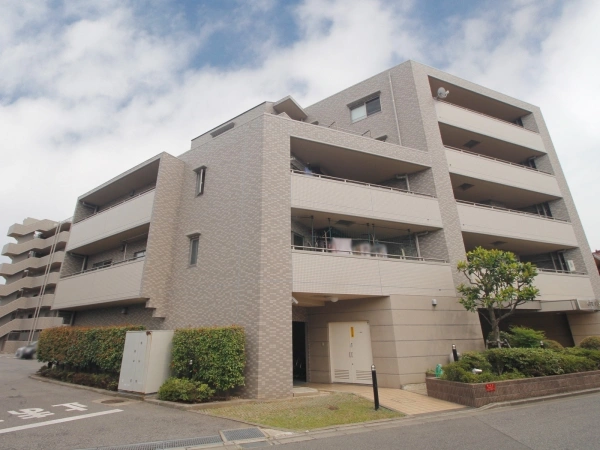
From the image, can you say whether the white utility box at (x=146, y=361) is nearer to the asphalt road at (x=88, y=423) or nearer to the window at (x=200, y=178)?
the asphalt road at (x=88, y=423)

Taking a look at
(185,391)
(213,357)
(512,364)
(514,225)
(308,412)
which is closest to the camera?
(308,412)

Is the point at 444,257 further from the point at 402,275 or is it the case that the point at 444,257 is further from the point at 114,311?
the point at 114,311

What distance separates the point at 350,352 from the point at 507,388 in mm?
5471

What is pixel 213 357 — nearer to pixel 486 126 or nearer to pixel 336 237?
pixel 336 237

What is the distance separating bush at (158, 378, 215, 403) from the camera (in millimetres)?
9492

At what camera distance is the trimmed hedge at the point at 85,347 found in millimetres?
12734

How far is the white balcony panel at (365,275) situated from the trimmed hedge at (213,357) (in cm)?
274

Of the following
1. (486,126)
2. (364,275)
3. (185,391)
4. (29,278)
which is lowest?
(185,391)

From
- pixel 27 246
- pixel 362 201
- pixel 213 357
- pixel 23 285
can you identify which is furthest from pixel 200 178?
pixel 27 246

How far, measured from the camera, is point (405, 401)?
32.6 ft

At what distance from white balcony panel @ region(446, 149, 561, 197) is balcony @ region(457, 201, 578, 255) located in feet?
5.99

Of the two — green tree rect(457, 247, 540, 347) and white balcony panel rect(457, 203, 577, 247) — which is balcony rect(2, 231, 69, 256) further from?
green tree rect(457, 247, 540, 347)

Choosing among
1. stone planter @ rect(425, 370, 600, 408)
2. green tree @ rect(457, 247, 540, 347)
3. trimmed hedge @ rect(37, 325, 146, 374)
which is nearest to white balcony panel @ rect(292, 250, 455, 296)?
green tree @ rect(457, 247, 540, 347)

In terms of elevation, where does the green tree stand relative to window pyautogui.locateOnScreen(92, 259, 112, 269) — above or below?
below
